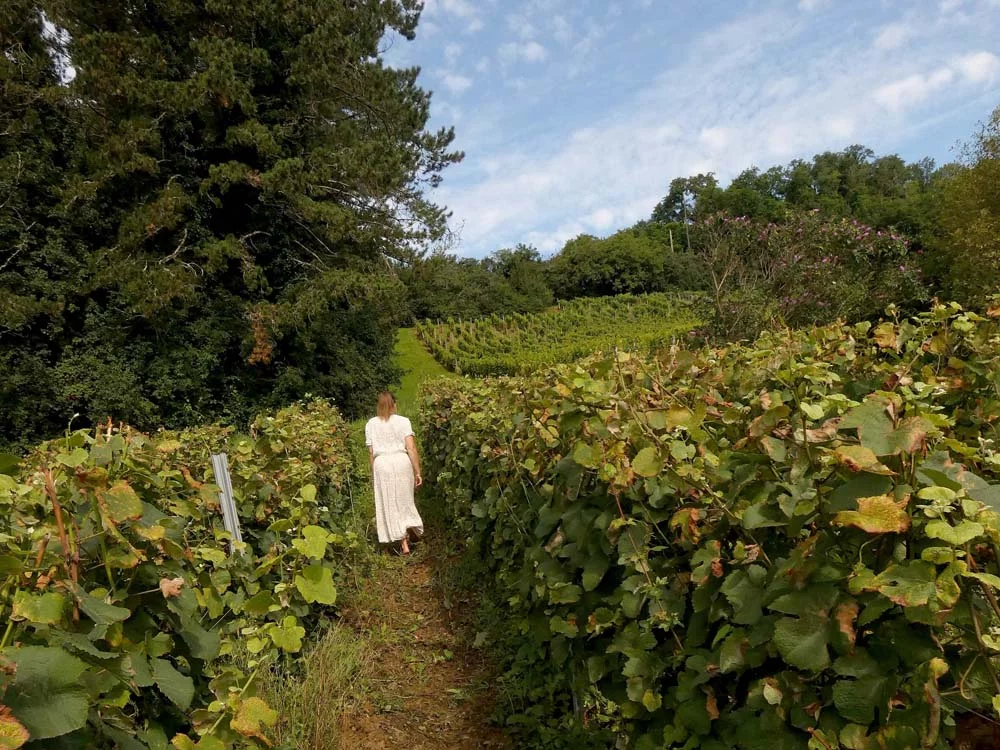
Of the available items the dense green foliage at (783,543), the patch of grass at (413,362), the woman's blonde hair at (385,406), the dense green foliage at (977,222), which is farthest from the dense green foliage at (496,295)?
the dense green foliage at (783,543)

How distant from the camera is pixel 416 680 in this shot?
3742mm

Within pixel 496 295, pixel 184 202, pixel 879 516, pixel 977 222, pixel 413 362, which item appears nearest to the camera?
pixel 879 516

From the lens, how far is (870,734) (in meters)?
1.00

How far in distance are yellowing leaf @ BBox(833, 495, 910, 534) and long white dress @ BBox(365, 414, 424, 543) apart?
5.11 m

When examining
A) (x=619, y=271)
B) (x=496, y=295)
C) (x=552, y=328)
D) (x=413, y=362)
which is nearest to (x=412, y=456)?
(x=413, y=362)

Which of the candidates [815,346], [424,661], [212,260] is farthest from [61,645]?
[212,260]

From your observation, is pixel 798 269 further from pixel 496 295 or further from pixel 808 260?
pixel 496 295

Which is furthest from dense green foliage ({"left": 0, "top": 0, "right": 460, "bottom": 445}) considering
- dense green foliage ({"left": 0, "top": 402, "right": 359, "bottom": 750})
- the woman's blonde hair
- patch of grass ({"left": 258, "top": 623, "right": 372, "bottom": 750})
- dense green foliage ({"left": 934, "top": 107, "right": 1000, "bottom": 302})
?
dense green foliage ({"left": 934, "top": 107, "right": 1000, "bottom": 302})

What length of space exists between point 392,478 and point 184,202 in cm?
1440

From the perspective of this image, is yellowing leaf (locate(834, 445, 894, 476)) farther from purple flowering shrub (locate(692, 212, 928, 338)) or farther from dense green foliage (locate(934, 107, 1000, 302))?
dense green foliage (locate(934, 107, 1000, 302))

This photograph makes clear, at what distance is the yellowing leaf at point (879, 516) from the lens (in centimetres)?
88

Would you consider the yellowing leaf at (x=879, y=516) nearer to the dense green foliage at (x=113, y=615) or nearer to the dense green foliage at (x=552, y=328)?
the dense green foliage at (x=113, y=615)

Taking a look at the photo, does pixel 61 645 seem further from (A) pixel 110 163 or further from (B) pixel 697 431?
(A) pixel 110 163

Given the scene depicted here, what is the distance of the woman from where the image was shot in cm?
581
